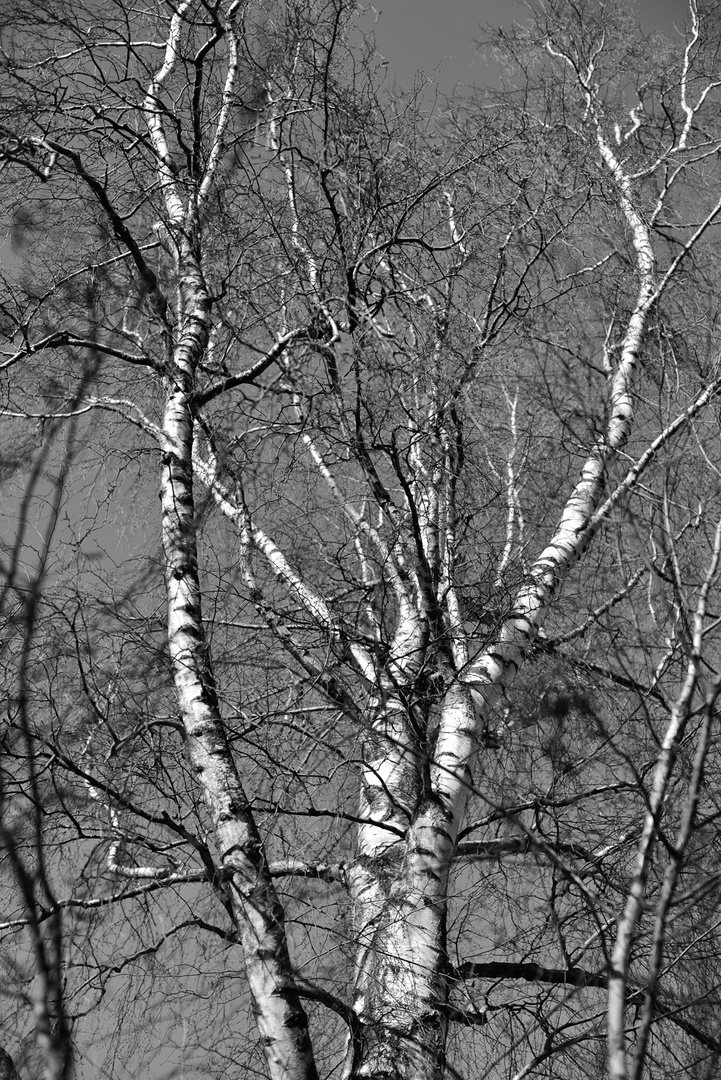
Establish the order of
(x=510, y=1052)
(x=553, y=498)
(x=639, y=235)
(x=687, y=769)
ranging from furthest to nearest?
1. (x=639, y=235)
2. (x=553, y=498)
3. (x=687, y=769)
4. (x=510, y=1052)

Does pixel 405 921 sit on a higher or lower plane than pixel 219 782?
lower

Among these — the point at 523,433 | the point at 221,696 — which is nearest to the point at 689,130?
the point at 523,433

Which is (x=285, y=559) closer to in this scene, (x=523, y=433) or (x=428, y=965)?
(x=523, y=433)

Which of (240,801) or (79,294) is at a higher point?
(79,294)

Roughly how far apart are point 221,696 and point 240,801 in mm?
312

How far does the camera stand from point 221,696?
9.85ft

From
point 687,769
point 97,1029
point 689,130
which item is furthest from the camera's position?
point 689,130

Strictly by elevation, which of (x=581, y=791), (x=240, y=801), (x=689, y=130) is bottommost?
(x=240, y=801)

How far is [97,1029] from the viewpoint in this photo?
10.4ft

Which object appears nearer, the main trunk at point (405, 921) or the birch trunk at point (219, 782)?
the birch trunk at point (219, 782)

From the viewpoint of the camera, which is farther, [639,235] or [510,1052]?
[639,235]

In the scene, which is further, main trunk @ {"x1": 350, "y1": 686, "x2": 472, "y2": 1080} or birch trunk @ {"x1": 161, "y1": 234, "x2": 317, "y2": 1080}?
main trunk @ {"x1": 350, "y1": 686, "x2": 472, "y2": 1080}

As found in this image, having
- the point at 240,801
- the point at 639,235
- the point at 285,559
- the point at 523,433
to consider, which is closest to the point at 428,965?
the point at 240,801

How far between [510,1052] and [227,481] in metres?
2.60
